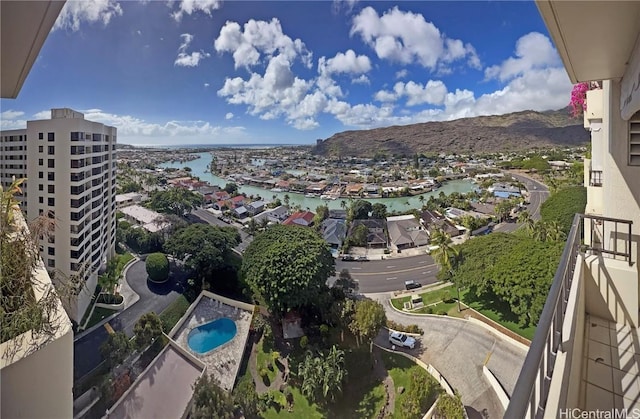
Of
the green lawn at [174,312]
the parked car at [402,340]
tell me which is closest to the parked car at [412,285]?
the parked car at [402,340]

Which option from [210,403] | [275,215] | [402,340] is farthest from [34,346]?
[275,215]

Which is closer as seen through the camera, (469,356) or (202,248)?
(469,356)

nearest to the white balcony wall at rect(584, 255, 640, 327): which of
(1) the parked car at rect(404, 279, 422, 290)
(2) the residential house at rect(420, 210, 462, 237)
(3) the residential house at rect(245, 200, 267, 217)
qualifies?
(1) the parked car at rect(404, 279, 422, 290)

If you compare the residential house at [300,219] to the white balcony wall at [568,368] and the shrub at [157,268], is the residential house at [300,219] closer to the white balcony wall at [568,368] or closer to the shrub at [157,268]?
the shrub at [157,268]

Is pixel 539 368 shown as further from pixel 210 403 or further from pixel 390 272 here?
pixel 390 272

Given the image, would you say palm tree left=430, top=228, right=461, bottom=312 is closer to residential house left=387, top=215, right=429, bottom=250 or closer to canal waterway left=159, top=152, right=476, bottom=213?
residential house left=387, top=215, right=429, bottom=250
